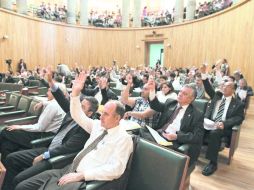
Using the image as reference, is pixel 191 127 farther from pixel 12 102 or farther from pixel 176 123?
pixel 12 102

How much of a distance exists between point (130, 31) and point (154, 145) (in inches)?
503

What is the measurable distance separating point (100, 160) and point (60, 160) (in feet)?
1.50

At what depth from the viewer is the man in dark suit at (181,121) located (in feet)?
7.95

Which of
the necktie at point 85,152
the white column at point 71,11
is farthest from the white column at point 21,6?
the necktie at point 85,152

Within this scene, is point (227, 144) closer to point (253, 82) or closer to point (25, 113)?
point (25, 113)

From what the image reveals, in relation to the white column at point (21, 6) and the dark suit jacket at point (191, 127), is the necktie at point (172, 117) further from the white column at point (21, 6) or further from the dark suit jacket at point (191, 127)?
the white column at point (21, 6)

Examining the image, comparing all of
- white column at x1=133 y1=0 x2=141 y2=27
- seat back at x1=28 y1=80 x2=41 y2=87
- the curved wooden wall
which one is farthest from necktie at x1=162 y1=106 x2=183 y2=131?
white column at x1=133 y1=0 x2=141 y2=27

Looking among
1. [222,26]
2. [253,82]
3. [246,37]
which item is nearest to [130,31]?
[222,26]

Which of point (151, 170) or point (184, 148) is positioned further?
point (184, 148)

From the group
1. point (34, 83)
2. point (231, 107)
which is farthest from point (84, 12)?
point (231, 107)

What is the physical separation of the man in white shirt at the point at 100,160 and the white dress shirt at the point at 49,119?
905 millimetres

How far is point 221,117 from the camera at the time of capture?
333 centimetres

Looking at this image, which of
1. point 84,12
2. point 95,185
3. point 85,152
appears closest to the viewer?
point 95,185

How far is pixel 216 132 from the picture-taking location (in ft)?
9.95
